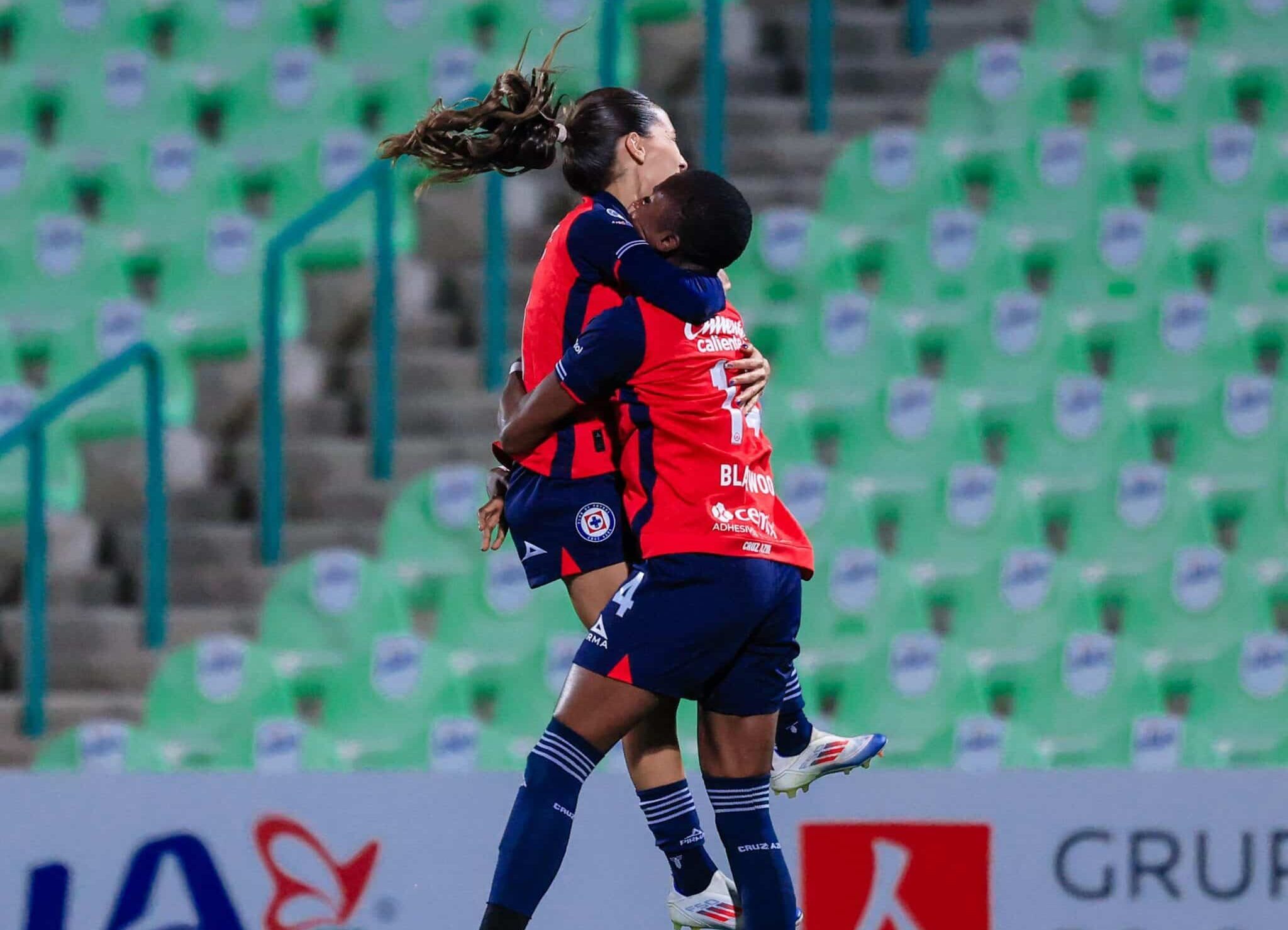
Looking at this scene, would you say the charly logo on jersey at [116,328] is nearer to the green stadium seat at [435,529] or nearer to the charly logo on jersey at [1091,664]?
the green stadium seat at [435,529]

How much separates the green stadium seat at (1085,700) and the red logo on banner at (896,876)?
132cm

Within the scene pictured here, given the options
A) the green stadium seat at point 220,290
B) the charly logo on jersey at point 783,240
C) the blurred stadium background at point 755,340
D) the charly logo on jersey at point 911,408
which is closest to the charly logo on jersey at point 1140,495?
the blurred stadium background at point 755,340

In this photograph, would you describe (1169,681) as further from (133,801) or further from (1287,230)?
(133,801)

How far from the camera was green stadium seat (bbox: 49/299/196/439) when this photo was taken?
17.9 feet

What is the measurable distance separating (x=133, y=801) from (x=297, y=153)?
2658 millimetres

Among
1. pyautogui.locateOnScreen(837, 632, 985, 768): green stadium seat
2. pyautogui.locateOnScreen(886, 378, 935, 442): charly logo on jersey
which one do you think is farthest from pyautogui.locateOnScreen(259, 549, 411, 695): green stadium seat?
pyautogui.locateOnScreen(886, 378, 935, 442): charly logo on jersey

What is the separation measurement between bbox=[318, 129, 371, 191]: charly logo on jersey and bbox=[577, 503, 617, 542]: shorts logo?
9.84 feet

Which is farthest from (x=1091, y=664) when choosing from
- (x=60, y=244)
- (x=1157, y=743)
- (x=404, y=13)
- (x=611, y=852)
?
(x=60, y=244)

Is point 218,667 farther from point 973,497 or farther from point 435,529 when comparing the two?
point 973,497

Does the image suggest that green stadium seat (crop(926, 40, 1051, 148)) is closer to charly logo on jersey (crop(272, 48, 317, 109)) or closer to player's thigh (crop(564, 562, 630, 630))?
charly logo on jersey (crop(272, 48, 317, 109))

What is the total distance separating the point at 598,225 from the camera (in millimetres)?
3037

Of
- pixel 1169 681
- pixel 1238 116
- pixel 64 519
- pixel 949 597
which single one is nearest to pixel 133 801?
pixel 64 519

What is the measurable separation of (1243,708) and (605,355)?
2792mm

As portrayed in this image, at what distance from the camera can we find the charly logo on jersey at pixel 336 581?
5.13 metres
